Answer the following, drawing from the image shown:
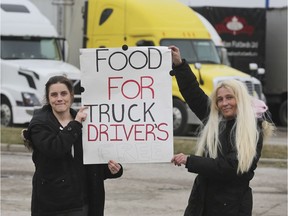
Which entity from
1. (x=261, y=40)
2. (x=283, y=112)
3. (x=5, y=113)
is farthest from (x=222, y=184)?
(x=283, y=112)

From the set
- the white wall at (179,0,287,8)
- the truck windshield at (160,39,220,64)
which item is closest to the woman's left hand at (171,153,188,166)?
the truck windshield at (160,39,220,64)

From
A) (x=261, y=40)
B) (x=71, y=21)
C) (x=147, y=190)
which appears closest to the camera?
(x=147, y=190)

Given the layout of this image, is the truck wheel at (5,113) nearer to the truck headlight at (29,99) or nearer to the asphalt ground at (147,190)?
the truck headlight at (29,99)

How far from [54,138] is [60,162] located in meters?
0.17

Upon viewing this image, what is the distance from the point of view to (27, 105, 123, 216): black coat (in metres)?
5.05

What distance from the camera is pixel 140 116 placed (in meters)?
5.35

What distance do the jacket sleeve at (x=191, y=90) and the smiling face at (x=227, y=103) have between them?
0.39 meters

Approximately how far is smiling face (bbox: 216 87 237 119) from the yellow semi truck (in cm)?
1456

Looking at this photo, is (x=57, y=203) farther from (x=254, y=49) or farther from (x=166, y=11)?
(x=254, y=49)

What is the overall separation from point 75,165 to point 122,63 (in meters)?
0.75

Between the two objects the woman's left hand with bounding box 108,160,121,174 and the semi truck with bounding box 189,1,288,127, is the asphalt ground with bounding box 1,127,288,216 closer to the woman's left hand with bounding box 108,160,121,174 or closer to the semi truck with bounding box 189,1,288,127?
the woman's left hand with bounding box 108,160,121,174

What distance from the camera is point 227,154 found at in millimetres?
4945

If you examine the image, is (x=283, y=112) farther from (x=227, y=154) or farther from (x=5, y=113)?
(x=227, y=154)

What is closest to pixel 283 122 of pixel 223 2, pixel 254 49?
pixel 254 49
